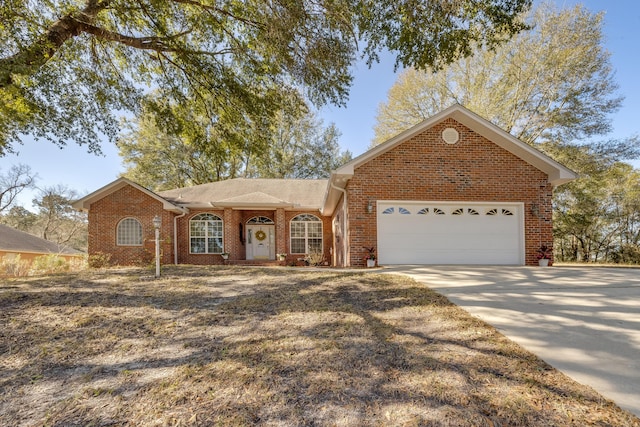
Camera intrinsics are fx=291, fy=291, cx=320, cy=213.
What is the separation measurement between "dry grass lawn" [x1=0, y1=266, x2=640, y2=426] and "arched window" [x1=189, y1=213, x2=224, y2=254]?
971cm

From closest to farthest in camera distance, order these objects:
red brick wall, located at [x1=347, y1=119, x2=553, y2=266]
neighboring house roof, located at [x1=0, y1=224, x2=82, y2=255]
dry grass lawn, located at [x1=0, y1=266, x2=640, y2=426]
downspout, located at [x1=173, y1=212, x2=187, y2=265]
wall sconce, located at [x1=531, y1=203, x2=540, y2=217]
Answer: dry grass lawn, located at [x1=0, y1=266, x2=640, y2=426], red brick wall, located at [x1=347, y1=119, x2=553, y2=266], wall sconce, located at [x1=531, y1=203, x2=540, y2=217], downspout, located at [x1=173, y1=212, x2=187, y2=265], neighboring house roof, located at [x1=0, y1=224, x2=82, y2=255]

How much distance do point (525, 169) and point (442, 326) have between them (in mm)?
8068

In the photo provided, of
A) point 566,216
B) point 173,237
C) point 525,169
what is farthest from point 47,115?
point 566,216

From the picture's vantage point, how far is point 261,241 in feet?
51.0

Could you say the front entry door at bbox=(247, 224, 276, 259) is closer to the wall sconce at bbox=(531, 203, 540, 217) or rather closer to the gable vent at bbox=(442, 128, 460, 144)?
the gable vent at bbox=(442, 128, 460, 144)

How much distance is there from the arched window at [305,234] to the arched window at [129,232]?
708cm

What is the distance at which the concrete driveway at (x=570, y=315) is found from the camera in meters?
2.55

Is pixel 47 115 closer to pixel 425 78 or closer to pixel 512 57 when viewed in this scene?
pixel 425 78

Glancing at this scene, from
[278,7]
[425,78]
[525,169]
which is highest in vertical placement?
[425,78]

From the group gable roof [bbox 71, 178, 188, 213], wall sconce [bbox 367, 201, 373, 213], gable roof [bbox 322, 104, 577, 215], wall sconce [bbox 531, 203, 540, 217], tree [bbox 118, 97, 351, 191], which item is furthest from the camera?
tree [bbox 118, 97, 351, 191]

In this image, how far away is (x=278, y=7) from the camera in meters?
5.95

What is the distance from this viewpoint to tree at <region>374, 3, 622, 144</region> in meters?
15.2

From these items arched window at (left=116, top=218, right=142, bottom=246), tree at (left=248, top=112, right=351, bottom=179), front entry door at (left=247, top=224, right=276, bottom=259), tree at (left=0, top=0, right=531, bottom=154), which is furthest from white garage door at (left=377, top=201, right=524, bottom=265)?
tree at (left=248, top=112, right=351, bottom=179)

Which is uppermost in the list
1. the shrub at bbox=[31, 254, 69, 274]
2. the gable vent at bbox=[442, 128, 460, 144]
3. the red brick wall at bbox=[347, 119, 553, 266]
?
the gable vent at bbox=[442, 128, 460, 144]
